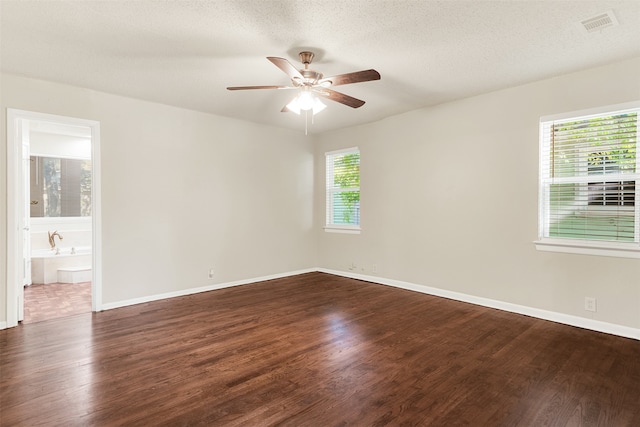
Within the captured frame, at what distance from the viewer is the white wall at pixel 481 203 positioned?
3.34m

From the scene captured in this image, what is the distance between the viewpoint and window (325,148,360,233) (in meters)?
5.94

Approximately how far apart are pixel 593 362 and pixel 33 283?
7.67 meters

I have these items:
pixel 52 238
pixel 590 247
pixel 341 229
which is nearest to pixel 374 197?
pixel 341 229

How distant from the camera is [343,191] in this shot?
6.17m

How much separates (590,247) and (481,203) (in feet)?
3.94

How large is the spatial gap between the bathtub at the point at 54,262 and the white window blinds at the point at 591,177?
7111 mm

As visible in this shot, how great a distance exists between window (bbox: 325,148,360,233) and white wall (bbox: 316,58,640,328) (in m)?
0.24

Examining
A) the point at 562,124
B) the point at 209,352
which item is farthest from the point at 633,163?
the point at 209,352

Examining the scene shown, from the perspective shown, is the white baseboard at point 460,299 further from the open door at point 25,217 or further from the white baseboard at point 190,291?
the open door at point 25,217

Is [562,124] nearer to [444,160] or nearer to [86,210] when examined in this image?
[444,160]

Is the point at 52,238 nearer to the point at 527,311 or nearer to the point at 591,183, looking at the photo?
the point at 527,311

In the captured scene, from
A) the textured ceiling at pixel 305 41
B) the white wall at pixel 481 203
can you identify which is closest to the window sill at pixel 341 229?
the white wall at pixel 481 203

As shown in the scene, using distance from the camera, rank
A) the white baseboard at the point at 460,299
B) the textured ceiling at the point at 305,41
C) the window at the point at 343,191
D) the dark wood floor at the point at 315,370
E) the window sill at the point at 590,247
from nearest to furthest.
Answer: the dark wood floor at the point at 315,370 < the textured ceiling at the point at 305,41 < the window sill at the point at 590,247 < the white baseboard at the point at 460,299 < the window at the point at 343,191

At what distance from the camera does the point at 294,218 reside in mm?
6152
